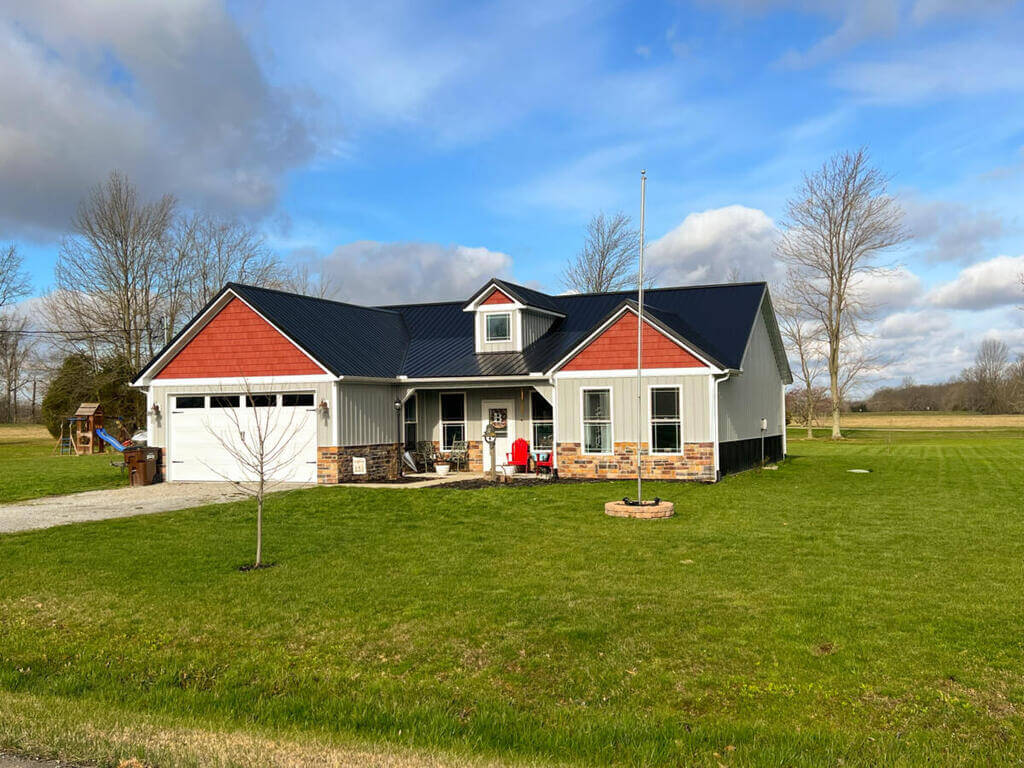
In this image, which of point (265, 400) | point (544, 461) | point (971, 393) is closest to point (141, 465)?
point (265, 400)

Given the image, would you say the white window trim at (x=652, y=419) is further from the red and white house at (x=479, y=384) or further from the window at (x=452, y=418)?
the window at (x=452, y=418)

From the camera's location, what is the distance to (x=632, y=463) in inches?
789

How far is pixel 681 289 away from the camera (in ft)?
81.8

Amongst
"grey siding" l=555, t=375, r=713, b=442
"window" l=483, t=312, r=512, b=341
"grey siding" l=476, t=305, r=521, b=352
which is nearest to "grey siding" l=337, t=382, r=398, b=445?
"grey siding" l=476, t=305, r=521, b=352

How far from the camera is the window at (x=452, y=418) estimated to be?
23547mm

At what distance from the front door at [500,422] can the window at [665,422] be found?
4332 millimetres

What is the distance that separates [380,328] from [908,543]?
1682cm

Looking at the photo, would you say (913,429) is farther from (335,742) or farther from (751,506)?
(335,742)

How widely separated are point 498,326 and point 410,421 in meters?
3.54

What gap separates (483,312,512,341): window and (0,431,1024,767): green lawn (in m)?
10.5

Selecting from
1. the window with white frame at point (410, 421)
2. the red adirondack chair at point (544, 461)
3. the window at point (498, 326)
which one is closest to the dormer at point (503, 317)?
the window at point (498, 326)

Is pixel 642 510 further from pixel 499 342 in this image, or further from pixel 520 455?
pixel 499 342

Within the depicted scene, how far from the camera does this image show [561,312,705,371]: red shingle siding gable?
1970 centimetres

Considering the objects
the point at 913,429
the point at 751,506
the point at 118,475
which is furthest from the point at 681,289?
the point at 913,429
